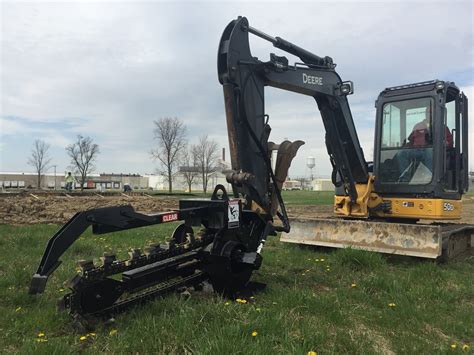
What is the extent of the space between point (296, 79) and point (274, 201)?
1963mm

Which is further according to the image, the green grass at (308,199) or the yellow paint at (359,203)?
the green grass at (308,199)

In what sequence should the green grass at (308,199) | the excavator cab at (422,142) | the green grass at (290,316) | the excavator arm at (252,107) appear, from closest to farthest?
the green grass at (290,316) < the excavator arm at (252,107) < the excavator cab at (422,142) < the green grass at (308,199)

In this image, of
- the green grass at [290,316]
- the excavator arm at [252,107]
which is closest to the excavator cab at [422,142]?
the green grass at [290,316]

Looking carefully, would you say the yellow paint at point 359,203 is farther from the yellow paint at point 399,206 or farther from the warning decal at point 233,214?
the warning decal at point 233,214

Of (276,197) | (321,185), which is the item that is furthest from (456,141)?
(321,185)

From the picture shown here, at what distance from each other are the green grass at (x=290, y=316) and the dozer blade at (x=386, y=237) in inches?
19.3

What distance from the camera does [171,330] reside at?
11.4 ft

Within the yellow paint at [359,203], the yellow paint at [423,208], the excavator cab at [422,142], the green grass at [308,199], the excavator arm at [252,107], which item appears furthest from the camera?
the green grass at [308,199]

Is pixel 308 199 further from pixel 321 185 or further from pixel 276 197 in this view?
pixel 321 185

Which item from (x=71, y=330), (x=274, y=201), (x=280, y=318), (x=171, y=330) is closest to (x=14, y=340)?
(x=71, y=330)

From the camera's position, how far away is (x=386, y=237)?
6.98 metres

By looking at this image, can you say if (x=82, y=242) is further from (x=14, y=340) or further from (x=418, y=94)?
(x=418, y=94)

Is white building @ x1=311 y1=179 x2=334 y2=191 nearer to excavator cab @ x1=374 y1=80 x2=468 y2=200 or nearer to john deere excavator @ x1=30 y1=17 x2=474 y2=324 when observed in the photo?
excavator cab @ x1=374 y1=80 x2=468 y2=200

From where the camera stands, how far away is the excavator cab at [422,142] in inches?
299
